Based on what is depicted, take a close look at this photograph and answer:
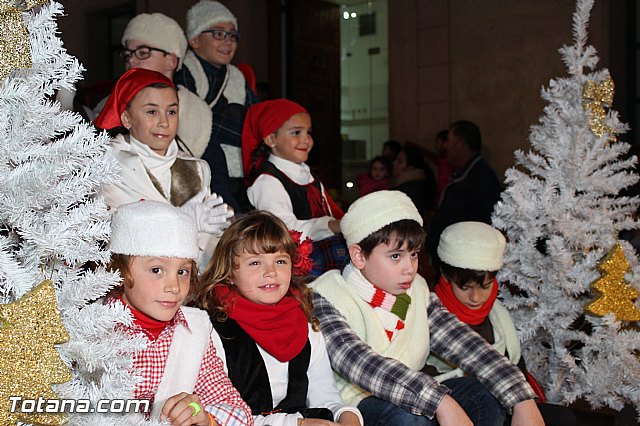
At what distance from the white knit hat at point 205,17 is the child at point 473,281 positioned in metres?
1.92

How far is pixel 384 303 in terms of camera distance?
3.18 m

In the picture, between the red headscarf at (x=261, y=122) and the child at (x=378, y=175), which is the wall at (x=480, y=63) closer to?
the child at (x=378, y=175)

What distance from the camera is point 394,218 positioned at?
316 cm

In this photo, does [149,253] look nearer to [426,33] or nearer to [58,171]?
[58,171]

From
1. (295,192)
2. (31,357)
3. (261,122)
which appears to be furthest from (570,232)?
(31,357)

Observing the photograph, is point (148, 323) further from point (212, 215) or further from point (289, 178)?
point (289, 178)

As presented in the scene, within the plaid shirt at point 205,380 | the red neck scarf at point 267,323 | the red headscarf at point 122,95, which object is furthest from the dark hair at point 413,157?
the plaid shirt at point 205,380

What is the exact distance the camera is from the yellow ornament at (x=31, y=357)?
68.9 inches

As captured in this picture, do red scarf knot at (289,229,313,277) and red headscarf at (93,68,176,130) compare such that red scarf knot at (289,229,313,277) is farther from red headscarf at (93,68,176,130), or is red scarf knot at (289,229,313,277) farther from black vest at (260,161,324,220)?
red headscarf at (93,68,176,130)

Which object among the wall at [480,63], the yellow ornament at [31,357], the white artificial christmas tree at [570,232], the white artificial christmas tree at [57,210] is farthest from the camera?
the wall at [480,63]

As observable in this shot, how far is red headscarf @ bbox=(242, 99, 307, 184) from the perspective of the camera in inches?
161

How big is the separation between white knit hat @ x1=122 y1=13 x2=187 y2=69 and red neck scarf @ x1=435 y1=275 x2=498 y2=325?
188cm

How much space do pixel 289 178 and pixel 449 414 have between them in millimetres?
1668

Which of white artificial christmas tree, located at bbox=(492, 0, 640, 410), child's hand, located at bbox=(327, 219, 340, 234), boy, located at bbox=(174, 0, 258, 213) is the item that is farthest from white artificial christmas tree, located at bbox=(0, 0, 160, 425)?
white artificial christmas tree, located at bbox=(492, 0, 640, 410)
